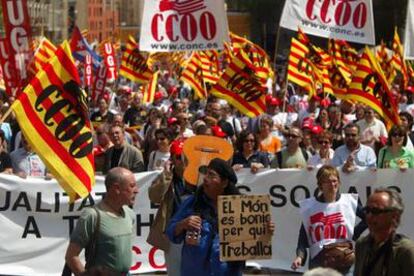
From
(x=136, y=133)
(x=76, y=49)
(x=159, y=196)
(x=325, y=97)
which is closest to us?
(x=159, y=196)

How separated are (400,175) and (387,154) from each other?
1.58 ft

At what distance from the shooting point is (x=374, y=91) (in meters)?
14.8

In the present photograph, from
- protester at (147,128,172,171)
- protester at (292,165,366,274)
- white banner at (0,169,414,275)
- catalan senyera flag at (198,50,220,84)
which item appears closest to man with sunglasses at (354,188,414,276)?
protester at (292,165,366,274)

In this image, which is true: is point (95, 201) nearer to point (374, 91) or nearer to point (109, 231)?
point (374, 91)

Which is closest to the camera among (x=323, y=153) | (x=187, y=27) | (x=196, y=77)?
(x=323, y=153)

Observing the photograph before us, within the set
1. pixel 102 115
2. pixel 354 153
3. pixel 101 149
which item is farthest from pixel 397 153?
pixel 102 115

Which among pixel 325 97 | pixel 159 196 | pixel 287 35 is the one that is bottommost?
pixel 287 35

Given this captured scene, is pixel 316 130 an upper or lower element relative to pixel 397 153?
lower

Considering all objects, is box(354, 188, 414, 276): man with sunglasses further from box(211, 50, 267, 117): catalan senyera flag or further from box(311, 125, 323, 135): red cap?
box(211, 50, 267, 117): catalan senyera flag

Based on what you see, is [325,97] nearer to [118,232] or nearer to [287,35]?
[118,232]

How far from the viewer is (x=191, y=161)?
29.1 ft

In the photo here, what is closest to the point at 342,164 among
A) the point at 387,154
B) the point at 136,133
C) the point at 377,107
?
the point at 387,154

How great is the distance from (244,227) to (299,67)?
13875mm

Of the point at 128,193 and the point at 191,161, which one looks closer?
the point at 128,193
